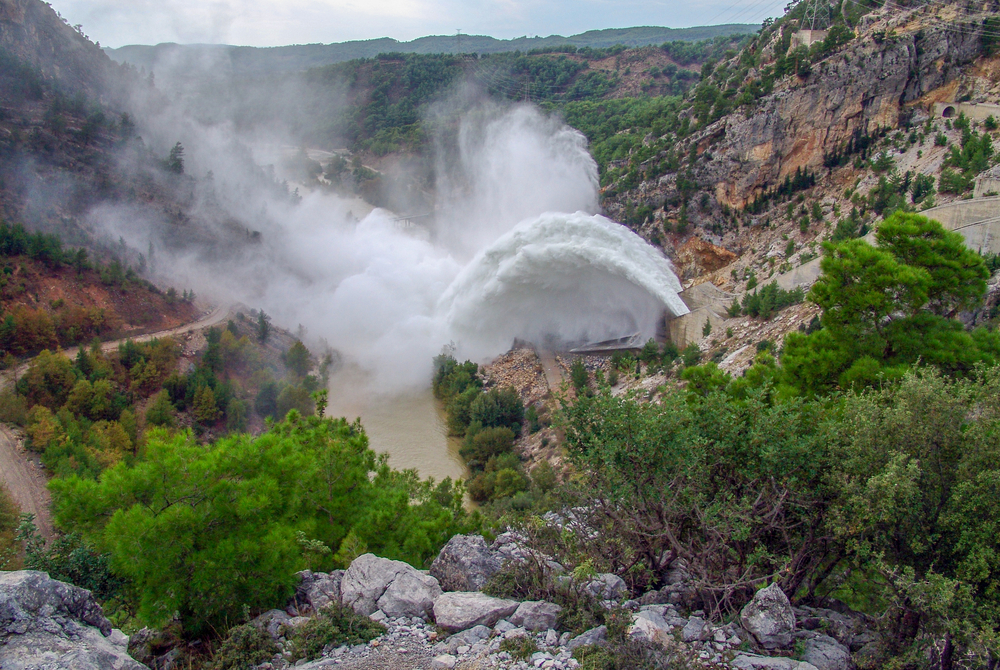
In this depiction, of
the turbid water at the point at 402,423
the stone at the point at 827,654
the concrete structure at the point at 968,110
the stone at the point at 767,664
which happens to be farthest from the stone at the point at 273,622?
the concrete structure at the point at 968,110

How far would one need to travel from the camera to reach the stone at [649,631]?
20.7 feet

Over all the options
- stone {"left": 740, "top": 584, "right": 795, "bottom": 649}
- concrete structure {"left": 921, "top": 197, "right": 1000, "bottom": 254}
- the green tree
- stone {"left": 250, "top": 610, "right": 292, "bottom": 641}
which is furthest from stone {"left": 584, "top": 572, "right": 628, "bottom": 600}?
the green tree

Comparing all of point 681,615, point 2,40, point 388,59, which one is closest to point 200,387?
point 681,615

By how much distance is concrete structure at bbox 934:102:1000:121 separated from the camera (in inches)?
846

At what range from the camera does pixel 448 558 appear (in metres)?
8.81

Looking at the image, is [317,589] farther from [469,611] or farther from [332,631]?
[469,611]

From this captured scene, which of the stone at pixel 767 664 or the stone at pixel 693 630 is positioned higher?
the stone at pixel 767 664

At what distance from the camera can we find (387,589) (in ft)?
26.1

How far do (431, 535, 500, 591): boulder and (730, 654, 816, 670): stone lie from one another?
3.29 m

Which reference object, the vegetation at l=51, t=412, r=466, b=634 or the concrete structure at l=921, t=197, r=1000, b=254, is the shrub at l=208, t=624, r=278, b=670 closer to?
the vegetation at l=51, t=412, r=466, b=634

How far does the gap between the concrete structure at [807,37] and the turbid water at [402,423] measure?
23204 mm

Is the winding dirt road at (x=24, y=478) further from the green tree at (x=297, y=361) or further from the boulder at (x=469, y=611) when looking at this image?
the boulder at (x=469, y=611)

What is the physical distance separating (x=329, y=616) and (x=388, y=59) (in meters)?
90.7

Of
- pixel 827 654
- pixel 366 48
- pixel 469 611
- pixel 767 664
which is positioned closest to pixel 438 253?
pixel 469 611
